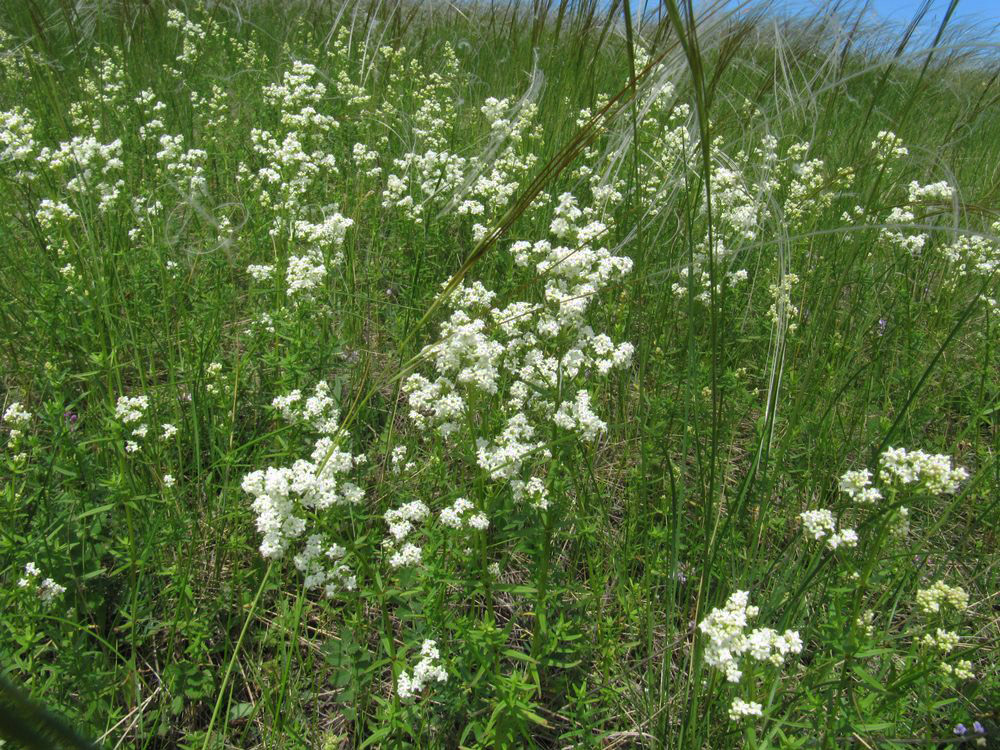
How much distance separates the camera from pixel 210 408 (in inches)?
128

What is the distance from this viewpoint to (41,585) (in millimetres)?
2400

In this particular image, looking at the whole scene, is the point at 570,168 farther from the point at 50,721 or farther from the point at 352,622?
the point at 50,721

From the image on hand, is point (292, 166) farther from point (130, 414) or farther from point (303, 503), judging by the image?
point (303, 503)

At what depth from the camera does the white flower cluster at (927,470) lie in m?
2.04

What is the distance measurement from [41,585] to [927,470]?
10.0 feet

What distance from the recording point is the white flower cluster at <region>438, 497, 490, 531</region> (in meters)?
2.10

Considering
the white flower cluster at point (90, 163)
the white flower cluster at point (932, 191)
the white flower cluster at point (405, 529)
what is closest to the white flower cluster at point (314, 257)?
the white flower cluster at point (90, 163)

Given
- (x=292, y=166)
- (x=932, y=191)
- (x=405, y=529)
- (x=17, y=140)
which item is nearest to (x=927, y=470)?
(x=405, y=529)

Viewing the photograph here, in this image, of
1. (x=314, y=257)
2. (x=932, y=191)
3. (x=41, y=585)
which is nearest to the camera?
(x=41, y=585)

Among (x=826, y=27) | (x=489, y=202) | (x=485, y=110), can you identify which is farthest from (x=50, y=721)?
(x=826, y=27)

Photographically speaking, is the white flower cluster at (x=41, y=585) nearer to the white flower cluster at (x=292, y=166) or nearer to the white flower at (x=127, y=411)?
the white flower at (x=127, y=411)

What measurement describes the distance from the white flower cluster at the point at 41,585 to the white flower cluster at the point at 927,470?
2803 millimetres

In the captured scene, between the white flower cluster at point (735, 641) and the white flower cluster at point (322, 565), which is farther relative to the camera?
the white flower cluster at point (322, 565)

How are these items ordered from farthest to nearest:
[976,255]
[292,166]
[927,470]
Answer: [976,255], [292,166], [927,470]
